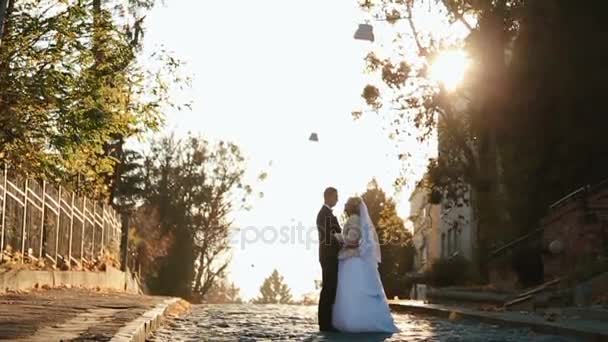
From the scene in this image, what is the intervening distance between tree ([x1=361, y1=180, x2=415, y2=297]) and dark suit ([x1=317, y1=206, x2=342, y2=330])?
101 ft

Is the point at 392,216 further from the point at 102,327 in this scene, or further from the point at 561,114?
the point at 102,327

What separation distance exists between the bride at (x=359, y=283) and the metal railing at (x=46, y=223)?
672 cm

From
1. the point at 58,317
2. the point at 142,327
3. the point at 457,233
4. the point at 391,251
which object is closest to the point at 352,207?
the point at 142,327

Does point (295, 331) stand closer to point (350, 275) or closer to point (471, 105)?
point (350, 275)

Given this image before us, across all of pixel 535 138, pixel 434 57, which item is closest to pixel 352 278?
pixel 535 138

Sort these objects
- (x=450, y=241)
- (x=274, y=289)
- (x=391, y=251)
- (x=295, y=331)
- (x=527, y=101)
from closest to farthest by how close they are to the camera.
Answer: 1. (x=295, y=331)
2. (x=527, y=101)
3. (x=450, y=241)
4. (x=391, y=251)
5. (x=274, y=289)

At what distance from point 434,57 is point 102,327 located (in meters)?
25.5

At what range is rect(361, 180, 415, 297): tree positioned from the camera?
5153 centimetres

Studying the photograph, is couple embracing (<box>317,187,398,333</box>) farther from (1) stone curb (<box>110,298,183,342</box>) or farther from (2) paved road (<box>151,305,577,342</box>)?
(1) stone curb (<box>110,298,183,342</box>)

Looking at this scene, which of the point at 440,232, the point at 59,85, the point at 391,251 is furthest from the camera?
the point at 440,232

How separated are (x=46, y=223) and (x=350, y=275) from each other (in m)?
10.2

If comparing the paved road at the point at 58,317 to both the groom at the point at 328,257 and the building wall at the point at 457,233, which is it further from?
the building wall at the point at 457,233

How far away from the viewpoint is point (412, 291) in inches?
2061

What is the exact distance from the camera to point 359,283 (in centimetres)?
1497
